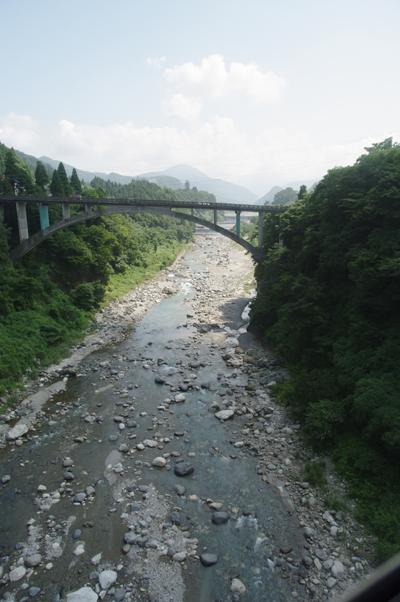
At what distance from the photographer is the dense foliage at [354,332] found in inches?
394

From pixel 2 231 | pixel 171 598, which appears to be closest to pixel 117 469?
pixel 171 598

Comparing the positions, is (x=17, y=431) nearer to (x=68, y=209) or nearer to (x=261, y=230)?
(x=68, y=209)

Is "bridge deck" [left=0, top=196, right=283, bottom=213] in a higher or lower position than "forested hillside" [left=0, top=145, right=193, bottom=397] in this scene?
higher

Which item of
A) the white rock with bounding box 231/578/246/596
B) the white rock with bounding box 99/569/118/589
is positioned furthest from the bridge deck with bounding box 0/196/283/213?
the white rock with bounding box 231/578/246/596

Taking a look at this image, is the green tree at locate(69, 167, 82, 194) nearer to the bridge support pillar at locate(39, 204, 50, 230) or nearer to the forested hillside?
the forested hillside

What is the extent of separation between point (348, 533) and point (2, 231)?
24.3 metres

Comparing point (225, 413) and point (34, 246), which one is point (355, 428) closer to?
point (225, 413)

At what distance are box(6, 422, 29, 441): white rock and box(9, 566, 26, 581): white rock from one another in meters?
5.37

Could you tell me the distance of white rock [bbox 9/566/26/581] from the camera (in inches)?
328

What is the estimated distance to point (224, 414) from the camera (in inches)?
571

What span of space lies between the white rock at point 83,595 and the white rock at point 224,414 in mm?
7374

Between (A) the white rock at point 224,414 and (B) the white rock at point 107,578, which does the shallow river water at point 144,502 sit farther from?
(A) the white rock at point 224,414

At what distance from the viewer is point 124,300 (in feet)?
100

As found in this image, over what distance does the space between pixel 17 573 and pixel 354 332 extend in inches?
491
